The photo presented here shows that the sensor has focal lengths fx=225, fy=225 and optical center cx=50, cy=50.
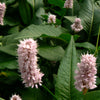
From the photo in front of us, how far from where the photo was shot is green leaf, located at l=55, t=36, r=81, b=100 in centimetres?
159

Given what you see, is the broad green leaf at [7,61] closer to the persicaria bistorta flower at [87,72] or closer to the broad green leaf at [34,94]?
the broad green leaf at [34,94]

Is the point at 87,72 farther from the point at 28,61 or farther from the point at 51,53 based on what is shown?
the point at 51,53

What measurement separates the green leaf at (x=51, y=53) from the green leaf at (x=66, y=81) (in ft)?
0.90

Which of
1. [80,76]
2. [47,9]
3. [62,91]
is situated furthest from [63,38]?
[47,9]

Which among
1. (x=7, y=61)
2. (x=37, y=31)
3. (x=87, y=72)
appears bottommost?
(x=7, y=61)

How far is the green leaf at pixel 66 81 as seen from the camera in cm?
159

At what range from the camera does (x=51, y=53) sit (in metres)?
1.96

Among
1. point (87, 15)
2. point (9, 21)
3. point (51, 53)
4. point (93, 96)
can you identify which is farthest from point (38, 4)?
point (93, 96)

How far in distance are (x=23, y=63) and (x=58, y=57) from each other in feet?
2.25

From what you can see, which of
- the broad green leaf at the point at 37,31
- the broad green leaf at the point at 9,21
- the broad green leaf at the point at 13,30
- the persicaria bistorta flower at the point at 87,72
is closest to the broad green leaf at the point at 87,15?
the broad green leaf at the point at 37,31

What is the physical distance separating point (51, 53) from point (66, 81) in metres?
0.41

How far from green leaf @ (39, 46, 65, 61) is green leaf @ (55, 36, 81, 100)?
0.90ft

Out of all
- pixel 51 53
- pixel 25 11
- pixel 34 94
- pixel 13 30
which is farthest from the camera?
pixel 25 11

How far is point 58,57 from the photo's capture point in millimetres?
1940
